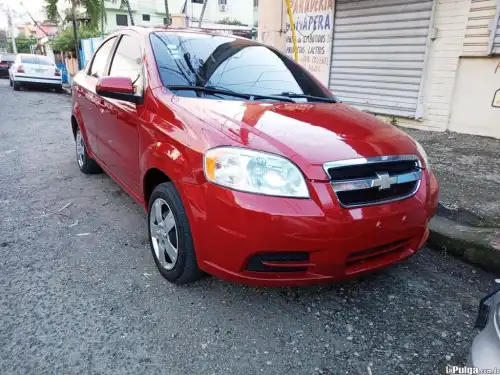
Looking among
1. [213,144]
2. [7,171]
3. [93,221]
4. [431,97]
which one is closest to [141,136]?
[213,144]

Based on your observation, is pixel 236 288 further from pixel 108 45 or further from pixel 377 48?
pixel 377 48

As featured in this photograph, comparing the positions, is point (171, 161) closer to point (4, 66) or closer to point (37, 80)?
point (37, 80)

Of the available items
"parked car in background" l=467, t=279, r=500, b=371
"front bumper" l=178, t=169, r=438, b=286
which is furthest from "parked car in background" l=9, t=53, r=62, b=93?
"parked car in background" l=467, t=279, r=500, b=371

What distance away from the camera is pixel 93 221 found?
3.50 m

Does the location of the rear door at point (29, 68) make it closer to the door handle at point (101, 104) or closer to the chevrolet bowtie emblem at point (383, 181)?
the door handle at point (101, 104)

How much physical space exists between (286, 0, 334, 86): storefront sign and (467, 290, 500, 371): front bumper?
299 inches

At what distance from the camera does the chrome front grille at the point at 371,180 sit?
6.51 feet

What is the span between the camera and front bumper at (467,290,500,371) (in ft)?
3.96

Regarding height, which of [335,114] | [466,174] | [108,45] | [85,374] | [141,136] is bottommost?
[85,374]

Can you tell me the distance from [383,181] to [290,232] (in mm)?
606

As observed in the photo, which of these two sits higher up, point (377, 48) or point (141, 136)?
point (377, 48)

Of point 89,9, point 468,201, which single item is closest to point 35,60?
point 89,9

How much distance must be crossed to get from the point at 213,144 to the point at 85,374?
1263 mm

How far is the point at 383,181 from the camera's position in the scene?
208 centimetres
